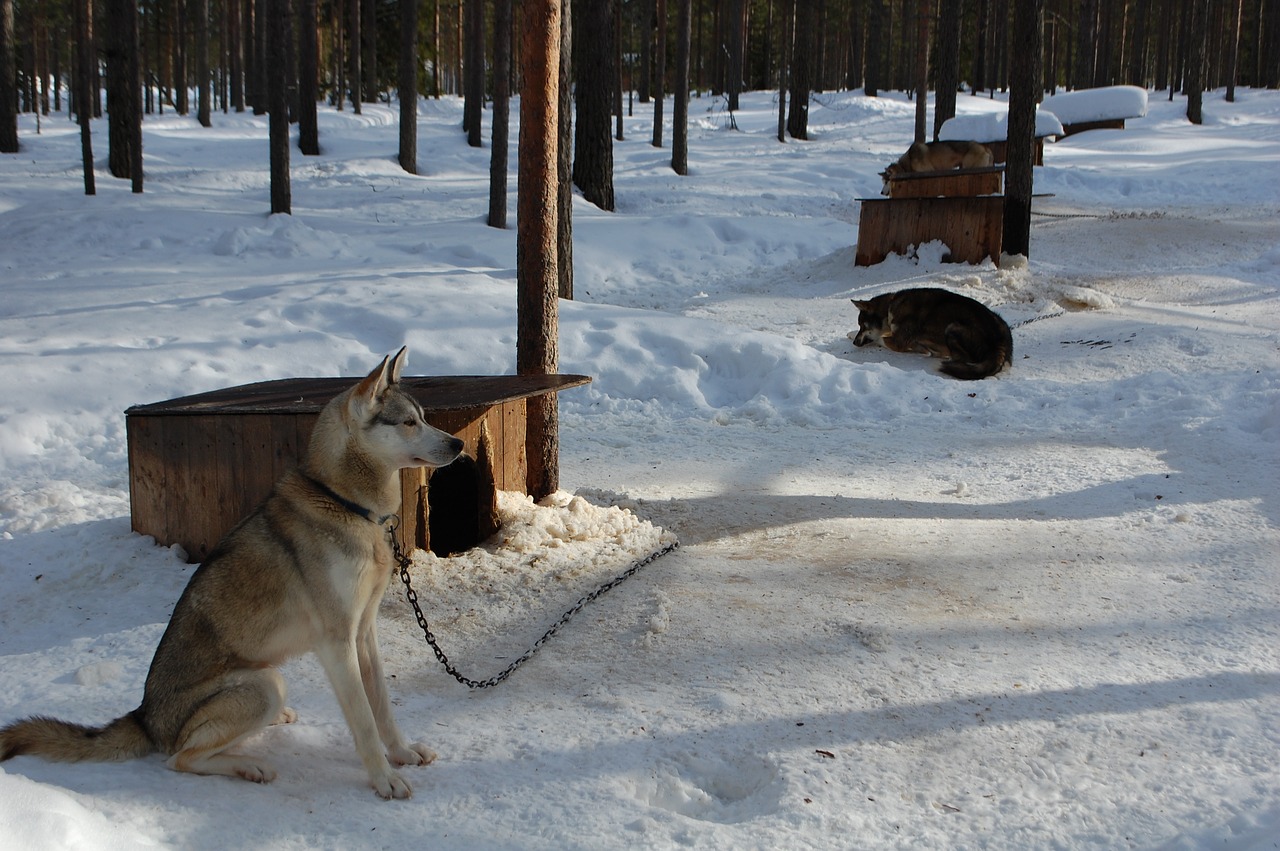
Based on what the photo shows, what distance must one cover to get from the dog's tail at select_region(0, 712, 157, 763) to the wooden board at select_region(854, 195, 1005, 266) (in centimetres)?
1347

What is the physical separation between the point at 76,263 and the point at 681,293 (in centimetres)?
832

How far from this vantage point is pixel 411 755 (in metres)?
3.90

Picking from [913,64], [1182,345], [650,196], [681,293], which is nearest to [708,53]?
[913,64]

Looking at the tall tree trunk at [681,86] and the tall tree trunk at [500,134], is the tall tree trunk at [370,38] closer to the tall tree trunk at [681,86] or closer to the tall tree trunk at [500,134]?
the tall tree trunk at [681,86]

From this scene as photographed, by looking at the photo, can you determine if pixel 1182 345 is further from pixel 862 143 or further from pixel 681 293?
pixel 862 143

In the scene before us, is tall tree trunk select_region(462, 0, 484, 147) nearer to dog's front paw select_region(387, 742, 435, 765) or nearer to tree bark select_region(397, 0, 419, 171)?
tree bark select_region(397, 0, 419, 171)

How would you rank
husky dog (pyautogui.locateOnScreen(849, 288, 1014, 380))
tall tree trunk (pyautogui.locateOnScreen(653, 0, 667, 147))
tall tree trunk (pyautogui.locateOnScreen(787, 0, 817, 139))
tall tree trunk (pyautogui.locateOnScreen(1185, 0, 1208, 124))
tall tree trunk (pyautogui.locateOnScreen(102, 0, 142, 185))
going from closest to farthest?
husky dog (pyautogui.locateOnScreen(849, 288, 1014, 380)) → tall tree trunk (pyautogui.locateOnScreen(102, 0, 142, 185)) → tall tree trunk (pyautogui.locateOnScreen(653, 0, 667, 147)) → tall tree trunk (pyautogui.locateOnScreen(787, 0, 817, 139)) → tall tree trunk (pyautogui.locateOnScreen(1185, 0, 1208, 124))

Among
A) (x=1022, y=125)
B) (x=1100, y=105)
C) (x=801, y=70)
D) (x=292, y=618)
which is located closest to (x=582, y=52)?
(x=1022, y=125)

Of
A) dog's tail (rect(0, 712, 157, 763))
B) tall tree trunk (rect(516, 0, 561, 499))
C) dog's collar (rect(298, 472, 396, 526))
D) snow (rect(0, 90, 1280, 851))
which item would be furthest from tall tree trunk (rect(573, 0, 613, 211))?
dog's tail (rect(0, 712, 157, 763))

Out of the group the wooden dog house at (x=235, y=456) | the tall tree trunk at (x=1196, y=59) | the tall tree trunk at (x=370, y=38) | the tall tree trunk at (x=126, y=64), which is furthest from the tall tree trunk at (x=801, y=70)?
the wooden dog house at (x=235, y=456)

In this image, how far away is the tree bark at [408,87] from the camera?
77.8 ft

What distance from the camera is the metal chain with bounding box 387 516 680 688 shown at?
4.27 metres

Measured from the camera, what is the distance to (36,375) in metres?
9.04

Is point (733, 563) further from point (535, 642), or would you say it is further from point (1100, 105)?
point (1100, 105)
